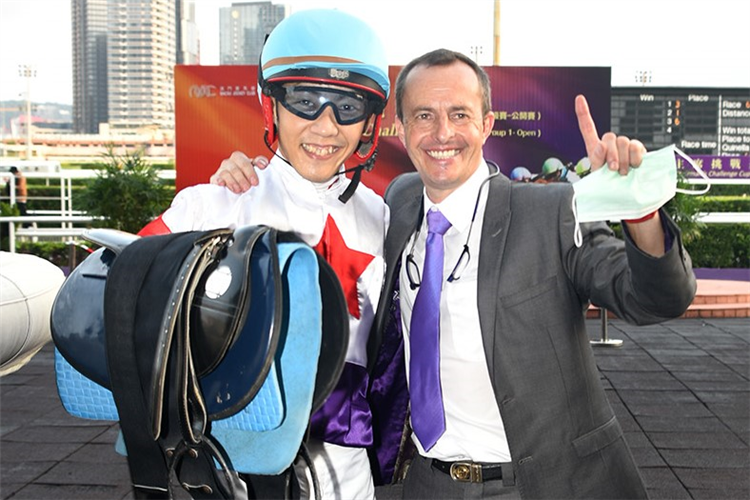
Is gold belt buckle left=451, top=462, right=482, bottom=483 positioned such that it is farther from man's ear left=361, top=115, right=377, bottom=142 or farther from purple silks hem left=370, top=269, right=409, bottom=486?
man's ear left=361, top=115, right=377, bottom=142

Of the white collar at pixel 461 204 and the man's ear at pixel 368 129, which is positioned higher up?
the man's ear at pixel 368 129

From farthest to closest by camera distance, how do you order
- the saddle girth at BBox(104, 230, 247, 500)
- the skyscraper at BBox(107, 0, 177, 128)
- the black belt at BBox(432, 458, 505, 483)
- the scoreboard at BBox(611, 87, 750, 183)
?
the skyscraper at BBox(107, 0, 177, 128) → the scoreboard at BBox(611, 87, 750, 183) → the black belt at BBox(432, 458, 505, 483) → the saddle girth at BBox(104, 230, 247, 500)

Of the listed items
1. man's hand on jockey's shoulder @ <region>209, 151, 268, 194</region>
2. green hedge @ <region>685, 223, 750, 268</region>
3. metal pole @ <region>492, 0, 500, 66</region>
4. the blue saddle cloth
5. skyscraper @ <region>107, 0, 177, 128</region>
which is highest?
skyscraper @ <region>107, 0, 177, 128</region>

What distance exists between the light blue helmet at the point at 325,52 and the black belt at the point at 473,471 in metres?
0.98

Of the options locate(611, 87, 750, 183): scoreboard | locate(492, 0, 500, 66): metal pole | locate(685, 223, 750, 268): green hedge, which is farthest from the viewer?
locate(611, 87, 750, 183): scoreboard

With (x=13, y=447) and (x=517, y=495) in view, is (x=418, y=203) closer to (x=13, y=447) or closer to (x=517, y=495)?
(x=517, y=495)

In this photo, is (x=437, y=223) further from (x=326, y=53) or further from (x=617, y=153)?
(x=617, y=153)

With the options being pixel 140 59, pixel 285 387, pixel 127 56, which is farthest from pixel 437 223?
pixel 127 56

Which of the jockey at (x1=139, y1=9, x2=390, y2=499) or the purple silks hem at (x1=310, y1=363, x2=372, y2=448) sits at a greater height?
the jockey at (x1=139, y1=9, x2=390, y2=499)

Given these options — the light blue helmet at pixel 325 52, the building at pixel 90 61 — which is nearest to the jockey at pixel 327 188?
the light blue helmet at pixel 325 52

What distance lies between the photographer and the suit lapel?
1942 millimetres

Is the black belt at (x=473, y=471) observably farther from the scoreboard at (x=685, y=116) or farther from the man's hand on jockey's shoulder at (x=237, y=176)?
the scoreboard at (x=685, y=116)

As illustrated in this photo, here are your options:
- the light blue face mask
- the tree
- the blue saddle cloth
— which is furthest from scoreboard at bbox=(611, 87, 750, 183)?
the blue saddle cloth

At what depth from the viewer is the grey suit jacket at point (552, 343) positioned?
6.30ft
